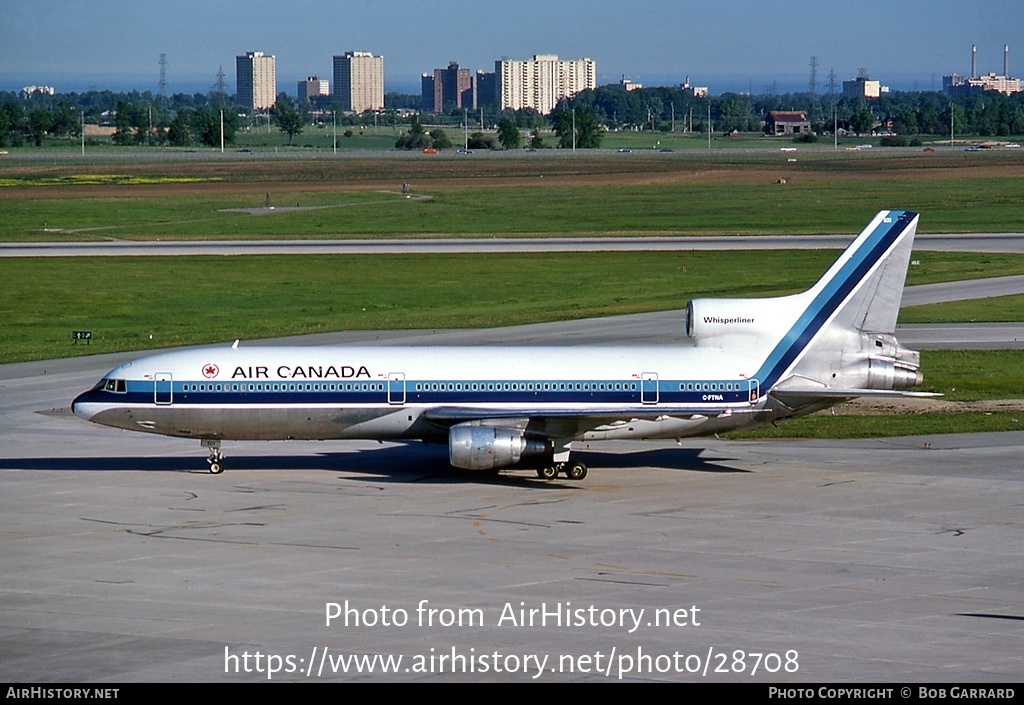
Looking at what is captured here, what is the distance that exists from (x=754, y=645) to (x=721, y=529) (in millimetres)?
11202

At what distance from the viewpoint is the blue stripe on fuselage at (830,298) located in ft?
155

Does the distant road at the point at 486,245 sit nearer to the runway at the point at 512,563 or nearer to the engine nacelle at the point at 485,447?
the runway at the point at 512,563

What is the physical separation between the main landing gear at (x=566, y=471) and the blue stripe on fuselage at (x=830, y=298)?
6.89 m

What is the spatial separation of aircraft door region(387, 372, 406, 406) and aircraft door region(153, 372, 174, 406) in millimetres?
7450

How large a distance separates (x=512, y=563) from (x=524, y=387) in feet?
37.7

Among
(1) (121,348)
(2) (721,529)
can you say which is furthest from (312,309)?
(2) (721,529)

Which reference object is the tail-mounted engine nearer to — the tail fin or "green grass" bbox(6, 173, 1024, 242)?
the tail fin

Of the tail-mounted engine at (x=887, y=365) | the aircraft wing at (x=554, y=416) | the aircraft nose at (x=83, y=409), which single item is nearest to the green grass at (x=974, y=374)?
the tail-mounted engine at (x=887, y=365)

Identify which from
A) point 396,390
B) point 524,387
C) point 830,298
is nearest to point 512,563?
point 524,387

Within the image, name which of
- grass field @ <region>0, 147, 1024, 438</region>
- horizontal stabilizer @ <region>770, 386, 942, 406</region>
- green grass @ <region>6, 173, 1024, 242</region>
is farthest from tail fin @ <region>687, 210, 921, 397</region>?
green grass @ <region>6, 173, 1024, 242</region>

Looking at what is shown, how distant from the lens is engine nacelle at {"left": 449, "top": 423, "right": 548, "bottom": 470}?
4469cm

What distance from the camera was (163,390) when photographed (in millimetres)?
46781

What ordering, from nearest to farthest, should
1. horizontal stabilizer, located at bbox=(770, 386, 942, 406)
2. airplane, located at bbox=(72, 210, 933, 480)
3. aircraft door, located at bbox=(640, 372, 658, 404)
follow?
horizontal stabilizer, located at bbox=(770, 386, 942, 406), airplane, located at bbox=(72, 210, 933, 480), aircraft door, located at bbox=(640, 372, 658, 404)

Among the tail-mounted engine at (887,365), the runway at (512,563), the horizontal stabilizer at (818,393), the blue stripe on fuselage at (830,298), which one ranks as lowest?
the runway at (512,563)
